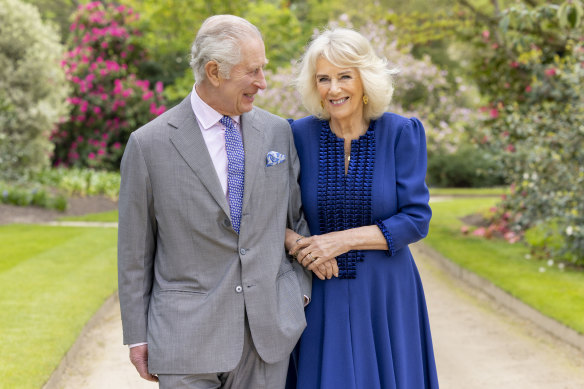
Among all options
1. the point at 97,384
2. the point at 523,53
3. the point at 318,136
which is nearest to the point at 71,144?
the point at 523,53

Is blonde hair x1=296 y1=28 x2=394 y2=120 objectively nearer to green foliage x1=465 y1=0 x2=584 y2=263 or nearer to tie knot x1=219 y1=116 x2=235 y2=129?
tie knot x1=219 y1=116 x2=235 y2=129

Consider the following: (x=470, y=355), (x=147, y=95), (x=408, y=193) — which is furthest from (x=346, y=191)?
(x=147, y=95)

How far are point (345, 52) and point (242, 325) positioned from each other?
1150 mm

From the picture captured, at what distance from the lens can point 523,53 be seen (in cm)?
1038

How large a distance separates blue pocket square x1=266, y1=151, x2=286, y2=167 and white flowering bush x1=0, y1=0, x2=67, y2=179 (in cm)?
1253

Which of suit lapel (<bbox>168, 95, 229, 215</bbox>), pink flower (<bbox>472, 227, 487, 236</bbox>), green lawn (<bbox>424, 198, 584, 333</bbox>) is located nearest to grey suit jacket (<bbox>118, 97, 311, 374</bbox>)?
suit lapel (<bbox>168, 95, 229, 215</bbox>)

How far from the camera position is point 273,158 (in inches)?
106

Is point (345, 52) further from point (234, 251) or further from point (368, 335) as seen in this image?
point (368, 335)

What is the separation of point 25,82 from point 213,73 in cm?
1338

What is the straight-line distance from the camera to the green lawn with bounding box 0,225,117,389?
481cm

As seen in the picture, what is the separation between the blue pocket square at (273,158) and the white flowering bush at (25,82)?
12.5 metres

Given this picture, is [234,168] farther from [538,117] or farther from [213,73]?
[538,117]

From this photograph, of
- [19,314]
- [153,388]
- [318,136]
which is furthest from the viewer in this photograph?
[19,314]

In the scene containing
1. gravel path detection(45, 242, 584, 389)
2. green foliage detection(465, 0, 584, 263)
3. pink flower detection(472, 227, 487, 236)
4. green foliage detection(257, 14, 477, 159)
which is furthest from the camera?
green foliage detection(257, 14, 477, 159)
